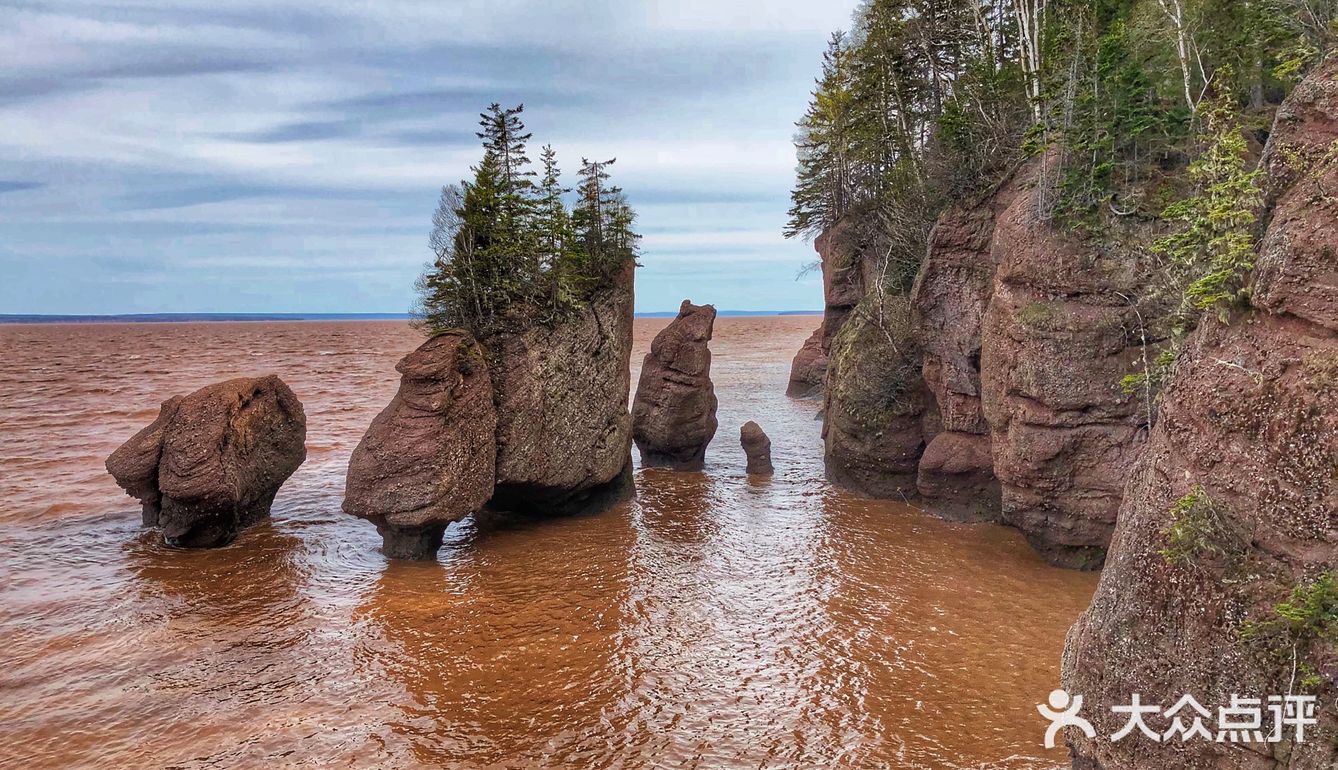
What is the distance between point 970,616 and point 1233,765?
817 centimetres

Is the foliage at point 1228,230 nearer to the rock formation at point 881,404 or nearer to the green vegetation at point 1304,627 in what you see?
the green vegetation at point 1304,627

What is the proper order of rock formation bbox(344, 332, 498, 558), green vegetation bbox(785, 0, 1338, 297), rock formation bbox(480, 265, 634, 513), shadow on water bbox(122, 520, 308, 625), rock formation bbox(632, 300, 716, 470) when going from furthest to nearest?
rock formation bbox(632, 300, 716, 470), rock formation bbox(480, 265, 634, 513), rock formation bbox(344, 332, 498, 558), shadow on water bbox(122, 520, 308, 625), green vegetation bbox(785, 0, 1338, 297)

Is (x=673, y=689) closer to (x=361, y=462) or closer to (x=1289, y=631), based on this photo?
(x=1289, y=631)

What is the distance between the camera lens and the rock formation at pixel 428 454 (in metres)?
17.4

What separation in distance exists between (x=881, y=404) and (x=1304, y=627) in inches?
646

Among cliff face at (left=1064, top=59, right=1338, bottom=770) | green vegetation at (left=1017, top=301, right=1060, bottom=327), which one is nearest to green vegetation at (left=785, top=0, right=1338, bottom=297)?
cliff face at (left=1064, top=59, right=1338, bottom=770)

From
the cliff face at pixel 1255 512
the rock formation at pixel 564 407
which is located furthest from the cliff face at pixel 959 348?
the cliff face at pixel 1255 512

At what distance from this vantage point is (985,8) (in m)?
27.5

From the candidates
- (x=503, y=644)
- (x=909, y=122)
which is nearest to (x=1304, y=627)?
(x=503, y=644)

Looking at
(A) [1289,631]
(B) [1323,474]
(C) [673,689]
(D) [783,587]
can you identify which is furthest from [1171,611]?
(D) [783,587]

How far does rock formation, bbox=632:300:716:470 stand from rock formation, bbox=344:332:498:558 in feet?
Answer: 31.0

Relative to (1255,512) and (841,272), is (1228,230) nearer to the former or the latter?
(1255,512)

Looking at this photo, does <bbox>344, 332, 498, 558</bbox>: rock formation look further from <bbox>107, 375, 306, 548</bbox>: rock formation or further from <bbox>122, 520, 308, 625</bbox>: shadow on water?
<bbox>107, 375, 306, 548</bbox>: rock formation

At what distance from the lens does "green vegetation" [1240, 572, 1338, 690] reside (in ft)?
19.7
